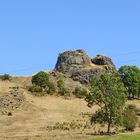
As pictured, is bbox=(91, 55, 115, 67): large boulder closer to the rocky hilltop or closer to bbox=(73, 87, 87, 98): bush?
the rocky hilltop

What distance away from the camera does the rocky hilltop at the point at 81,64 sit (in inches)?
7092

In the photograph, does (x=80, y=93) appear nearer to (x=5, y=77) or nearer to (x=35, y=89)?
(x=35, y=89)

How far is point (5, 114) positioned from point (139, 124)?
104 feet

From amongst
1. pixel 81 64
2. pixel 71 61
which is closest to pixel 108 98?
pixel 81 64

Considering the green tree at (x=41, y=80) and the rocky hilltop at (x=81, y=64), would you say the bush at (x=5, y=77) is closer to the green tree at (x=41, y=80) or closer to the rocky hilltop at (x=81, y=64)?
the green tree at (x=41, y=80)

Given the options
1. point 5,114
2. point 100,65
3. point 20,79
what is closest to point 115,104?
point 5,114

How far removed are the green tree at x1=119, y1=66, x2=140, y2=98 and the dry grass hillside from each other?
9.88 meters

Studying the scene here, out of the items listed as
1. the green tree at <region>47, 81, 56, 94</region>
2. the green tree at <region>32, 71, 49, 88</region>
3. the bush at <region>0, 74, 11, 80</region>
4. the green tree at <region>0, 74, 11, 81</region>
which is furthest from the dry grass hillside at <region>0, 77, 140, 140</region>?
the bush at <region>0, 74, 11, 80</region>

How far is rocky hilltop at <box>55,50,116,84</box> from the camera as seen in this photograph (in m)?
180

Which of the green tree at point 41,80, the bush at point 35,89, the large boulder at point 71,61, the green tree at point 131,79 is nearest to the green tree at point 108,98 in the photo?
the bush at point 35,89

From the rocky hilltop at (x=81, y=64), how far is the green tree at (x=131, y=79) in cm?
2016

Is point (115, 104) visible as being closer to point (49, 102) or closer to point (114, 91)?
point (114, 91)

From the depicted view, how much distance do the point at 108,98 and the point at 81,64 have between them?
9836 centimetres

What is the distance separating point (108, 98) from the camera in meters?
90.2
